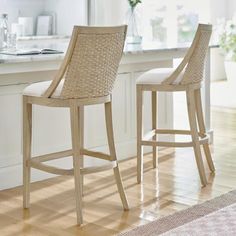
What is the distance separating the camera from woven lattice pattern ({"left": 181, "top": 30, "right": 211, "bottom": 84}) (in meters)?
3.69

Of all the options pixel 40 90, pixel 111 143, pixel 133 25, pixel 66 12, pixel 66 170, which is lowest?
pixel 66 170

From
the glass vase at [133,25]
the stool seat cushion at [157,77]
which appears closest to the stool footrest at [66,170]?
the stool seat cushion at [157,77]

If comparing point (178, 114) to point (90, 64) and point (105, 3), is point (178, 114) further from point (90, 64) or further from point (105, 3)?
point (90, 64)

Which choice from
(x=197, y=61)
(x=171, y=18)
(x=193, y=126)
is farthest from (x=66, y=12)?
(x=171, y=18)

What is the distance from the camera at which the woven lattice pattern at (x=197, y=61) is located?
369 centimetres

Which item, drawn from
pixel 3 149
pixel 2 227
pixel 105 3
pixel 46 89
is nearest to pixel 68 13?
pixel 105 3

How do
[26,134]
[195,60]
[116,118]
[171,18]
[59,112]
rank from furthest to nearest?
[171,18] < [116,118] < [59,112] < [195,60] < [26,134]

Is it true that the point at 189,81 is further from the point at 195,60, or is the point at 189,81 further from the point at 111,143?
the point at 111,143

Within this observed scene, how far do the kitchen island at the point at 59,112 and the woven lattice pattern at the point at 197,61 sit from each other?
50 centimetres

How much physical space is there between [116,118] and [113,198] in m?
1.05

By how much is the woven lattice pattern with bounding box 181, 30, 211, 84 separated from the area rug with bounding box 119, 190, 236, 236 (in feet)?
2.78

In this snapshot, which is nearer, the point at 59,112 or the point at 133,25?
the point at 59,112

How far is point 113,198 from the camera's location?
354 centimetres

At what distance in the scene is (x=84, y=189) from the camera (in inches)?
147
